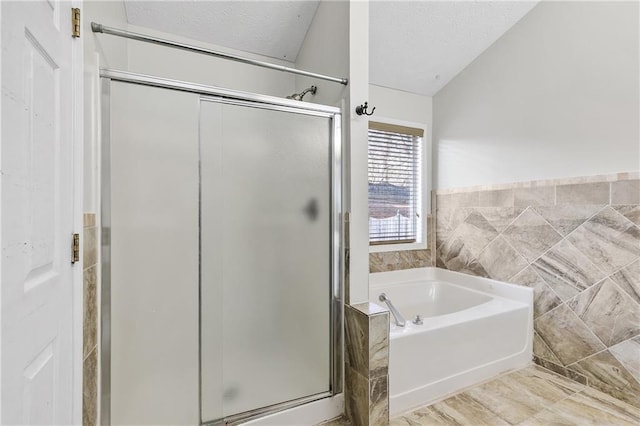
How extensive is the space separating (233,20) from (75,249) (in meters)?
1.93

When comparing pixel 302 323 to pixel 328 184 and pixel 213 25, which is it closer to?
pixel 328 184

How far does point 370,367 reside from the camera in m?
1.65

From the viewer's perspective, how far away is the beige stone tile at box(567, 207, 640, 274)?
192 centimetres

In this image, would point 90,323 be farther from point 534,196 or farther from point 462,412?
point 534,196

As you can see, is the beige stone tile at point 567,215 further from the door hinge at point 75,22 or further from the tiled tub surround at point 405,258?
the door hinge at point 75,22

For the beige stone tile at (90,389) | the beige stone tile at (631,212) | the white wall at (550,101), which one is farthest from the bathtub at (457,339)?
the beige stone tile at (90,389)

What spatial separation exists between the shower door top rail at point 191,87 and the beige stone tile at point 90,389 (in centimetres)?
116

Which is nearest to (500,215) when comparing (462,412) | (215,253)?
(462,412)

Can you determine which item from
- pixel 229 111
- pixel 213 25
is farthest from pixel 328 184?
pixel 213 25

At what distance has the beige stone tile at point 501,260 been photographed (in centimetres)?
255

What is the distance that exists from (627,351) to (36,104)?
10.1 feet

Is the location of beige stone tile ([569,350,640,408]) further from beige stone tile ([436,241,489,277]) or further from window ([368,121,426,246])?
window ([368,121,426,246])

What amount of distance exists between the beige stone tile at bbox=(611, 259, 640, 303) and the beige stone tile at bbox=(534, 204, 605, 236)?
1.21 feet

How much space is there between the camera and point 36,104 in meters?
0.83
